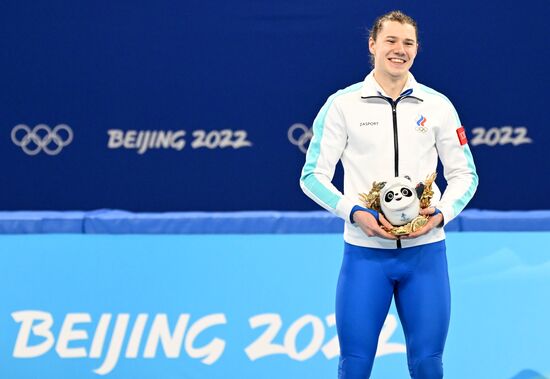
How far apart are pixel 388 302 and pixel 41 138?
3432mm

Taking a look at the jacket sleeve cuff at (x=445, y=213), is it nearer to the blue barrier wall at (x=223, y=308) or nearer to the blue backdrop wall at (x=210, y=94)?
the blue barrier wall at (x=223, y=308)

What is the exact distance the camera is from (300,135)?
6.04 metres

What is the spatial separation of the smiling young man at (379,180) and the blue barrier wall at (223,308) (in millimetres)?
598

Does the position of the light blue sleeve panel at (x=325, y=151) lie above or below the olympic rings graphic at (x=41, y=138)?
below

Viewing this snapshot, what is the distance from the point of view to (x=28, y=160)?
6.09 metres

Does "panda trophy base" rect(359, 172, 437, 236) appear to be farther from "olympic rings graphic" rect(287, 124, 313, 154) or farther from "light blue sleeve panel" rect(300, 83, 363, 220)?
"olympic rings graphic" rect(287, 124, 313, 154)

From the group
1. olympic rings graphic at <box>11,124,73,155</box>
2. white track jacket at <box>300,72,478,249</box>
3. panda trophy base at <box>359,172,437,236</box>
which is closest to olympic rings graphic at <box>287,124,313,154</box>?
olympic rings graphic at <box>11,124,73,155</box>

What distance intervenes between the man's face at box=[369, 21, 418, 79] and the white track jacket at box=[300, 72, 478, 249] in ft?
0.29

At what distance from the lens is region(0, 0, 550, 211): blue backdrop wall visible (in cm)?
593

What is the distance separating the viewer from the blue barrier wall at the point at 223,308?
12.5 feet

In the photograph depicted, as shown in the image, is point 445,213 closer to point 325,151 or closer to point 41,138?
point 325,151

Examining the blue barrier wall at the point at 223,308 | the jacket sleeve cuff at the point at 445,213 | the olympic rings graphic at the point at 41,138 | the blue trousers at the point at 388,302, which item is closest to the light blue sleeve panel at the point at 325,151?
the blue trousers at the point at 388,302

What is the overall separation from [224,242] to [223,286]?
245 millimetres

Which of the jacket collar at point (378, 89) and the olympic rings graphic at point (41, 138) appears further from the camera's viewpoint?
the olympic rings graphic at point (41, 138)
